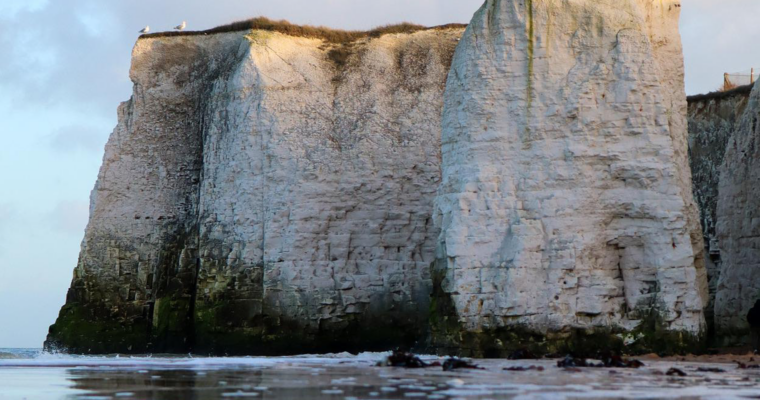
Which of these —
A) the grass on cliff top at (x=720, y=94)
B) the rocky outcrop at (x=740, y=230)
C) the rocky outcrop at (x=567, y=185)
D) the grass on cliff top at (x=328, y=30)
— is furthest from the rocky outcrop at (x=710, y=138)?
the rocky outcrop at (x=567, y=185)

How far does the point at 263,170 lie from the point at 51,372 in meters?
10.5

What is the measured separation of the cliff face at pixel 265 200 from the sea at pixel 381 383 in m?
8.49

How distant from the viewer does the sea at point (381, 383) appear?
968cm

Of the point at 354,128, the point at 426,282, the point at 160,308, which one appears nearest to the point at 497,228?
the point at 426,282

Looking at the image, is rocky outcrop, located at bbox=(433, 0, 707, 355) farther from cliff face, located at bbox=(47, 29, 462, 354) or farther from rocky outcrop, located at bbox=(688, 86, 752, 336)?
rocky outcrop, located at bbox=(688, 86, 752, 336)

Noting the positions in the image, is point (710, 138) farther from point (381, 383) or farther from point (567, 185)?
point (381, 383)

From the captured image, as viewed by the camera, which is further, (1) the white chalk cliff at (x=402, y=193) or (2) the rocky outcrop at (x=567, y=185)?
(1) the white chalk cliff at (x=402, y=193)

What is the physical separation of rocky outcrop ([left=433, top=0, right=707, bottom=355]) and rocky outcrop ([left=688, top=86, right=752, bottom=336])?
28.1 feet

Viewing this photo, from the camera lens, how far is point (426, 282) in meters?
23.5

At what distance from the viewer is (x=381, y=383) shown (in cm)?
1102

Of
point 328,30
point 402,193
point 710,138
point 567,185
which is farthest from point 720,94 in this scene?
point 567,185

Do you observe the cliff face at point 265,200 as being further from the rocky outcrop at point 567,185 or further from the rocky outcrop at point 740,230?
the rocky outcrop at point 740,230

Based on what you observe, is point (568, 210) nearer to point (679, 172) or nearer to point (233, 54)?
point (679, 172)

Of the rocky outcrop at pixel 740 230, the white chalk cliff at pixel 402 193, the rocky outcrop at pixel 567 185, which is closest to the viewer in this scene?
the rocky outcrop at pixel 567 185
